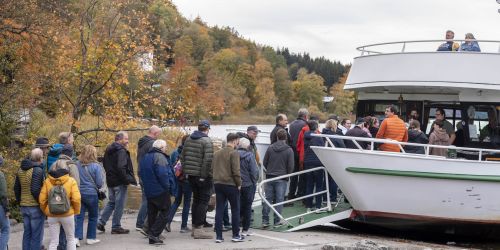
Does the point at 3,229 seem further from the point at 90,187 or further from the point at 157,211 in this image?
the point at 157,211

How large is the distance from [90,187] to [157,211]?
1.06 metres

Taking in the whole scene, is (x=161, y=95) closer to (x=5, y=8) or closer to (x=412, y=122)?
(x=5, y=8)

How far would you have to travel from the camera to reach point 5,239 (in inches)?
311

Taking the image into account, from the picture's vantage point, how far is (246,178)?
9883 millimetres

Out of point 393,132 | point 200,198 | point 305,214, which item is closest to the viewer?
point 200,198

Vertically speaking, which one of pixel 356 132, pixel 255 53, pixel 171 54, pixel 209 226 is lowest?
pixel 209 226

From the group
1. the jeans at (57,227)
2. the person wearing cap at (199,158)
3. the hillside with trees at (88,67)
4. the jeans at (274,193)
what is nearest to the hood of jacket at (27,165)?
the jeans at (57,227)

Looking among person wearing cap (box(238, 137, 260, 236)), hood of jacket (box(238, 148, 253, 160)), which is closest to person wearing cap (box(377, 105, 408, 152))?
person wearing cap (box(238, 137, 260, 236))

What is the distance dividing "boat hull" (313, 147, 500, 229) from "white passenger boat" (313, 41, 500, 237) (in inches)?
0.6

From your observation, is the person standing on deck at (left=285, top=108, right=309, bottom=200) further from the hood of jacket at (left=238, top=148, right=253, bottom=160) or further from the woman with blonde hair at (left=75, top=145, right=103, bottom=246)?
the woman with blonde hair at (left=75, top=145, right=103, bottom=246)

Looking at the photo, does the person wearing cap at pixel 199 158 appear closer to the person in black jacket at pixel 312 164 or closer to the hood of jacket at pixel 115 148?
the hood of jacket at pixel 115 148

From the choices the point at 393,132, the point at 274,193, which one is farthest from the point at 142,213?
the point at 393,132

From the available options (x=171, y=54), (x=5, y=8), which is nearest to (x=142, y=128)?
(x=171, y=54)

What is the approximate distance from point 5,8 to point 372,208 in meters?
9.25
